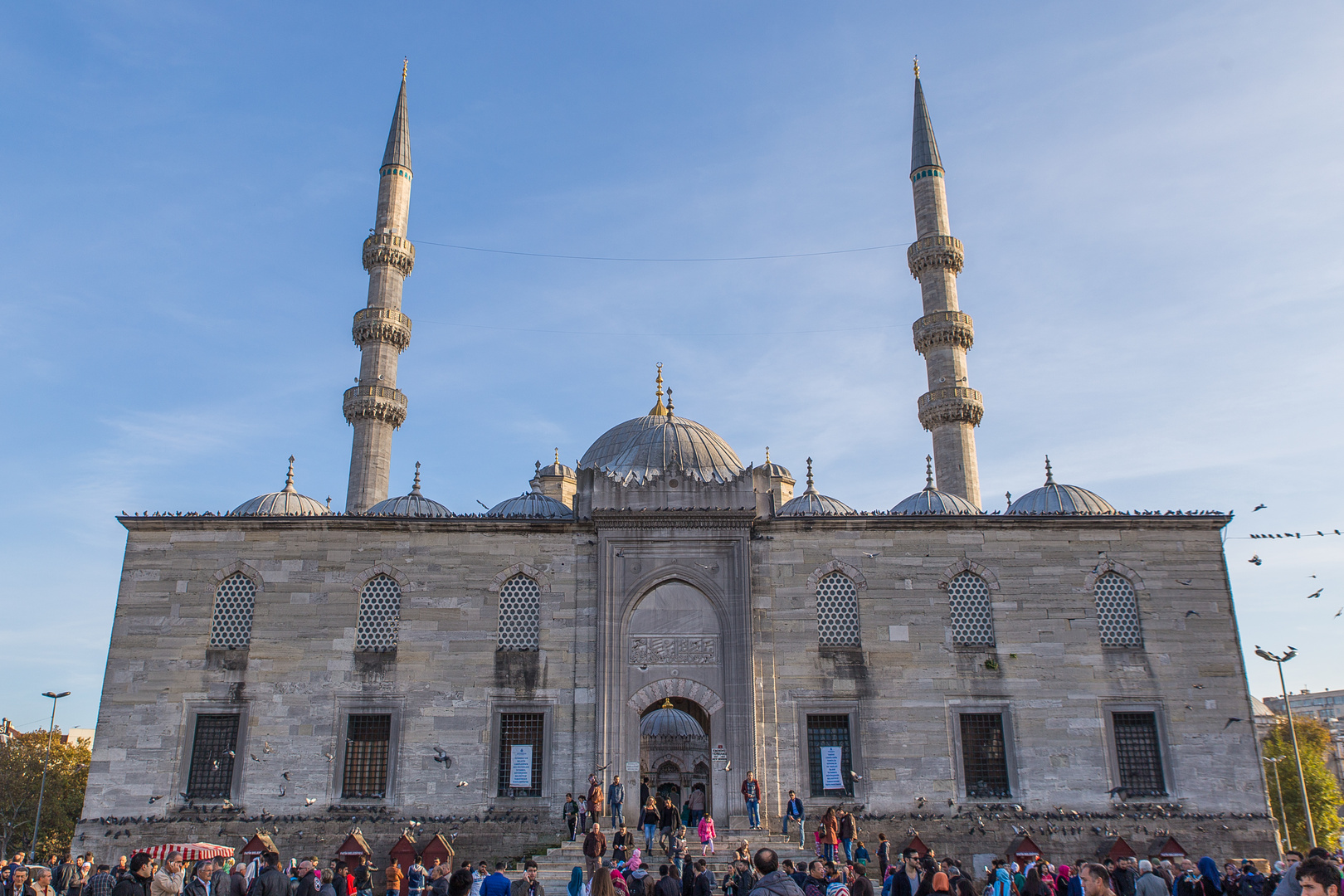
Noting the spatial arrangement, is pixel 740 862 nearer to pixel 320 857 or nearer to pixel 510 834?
pixel 510 834

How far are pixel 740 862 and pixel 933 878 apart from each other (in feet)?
11.6

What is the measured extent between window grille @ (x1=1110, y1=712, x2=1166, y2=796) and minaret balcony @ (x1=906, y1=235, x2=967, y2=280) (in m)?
18.6

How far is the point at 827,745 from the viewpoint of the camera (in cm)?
1914

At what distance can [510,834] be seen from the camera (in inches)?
722

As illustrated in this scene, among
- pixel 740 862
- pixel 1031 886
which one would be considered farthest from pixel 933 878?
pixel 740 862

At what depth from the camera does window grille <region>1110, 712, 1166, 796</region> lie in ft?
62.2

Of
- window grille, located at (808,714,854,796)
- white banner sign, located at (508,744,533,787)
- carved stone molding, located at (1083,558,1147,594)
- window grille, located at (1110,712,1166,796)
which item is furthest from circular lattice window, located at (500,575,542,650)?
window grille, located at (1110,712,1166,796)

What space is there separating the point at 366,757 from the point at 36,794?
79.0ft

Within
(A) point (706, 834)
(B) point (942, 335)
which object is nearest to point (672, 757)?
(B) point (942, 335)

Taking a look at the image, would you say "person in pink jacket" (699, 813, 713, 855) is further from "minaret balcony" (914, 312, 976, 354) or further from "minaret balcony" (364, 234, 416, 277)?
"minaret balcony" (364, 234, 416, 277)

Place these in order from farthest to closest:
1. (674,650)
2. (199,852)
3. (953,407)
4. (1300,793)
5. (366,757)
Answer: (1300,793)
(953,407)
(674,650)
(366,757)
(199,852)

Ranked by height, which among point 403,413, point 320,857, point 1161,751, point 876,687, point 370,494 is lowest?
point 320,857

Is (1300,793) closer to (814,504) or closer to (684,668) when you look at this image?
(814,504)

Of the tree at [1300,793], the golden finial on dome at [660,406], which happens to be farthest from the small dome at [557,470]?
the tree at [1300,793]
